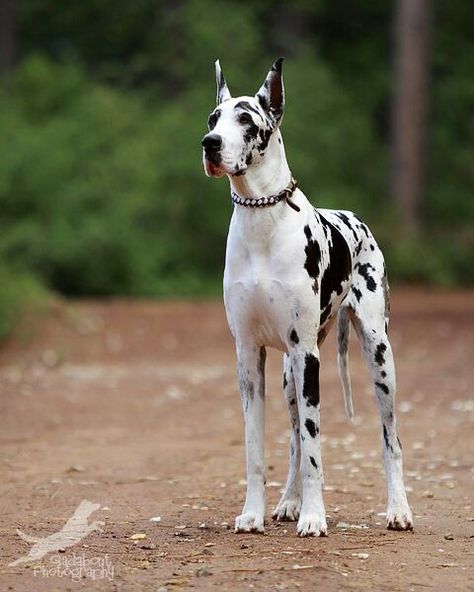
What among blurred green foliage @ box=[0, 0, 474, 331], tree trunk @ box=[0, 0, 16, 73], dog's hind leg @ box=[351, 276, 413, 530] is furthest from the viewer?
tree trunk @ box=[0, 0, 16, 73]

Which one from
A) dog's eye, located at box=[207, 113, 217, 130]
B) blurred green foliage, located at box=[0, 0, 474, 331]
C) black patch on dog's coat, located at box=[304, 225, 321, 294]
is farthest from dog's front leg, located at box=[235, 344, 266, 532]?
blurred green foliage, located at box=[0, 0, 474, 331]

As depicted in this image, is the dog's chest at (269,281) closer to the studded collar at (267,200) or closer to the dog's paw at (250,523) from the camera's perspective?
the studded collar at (267,200)

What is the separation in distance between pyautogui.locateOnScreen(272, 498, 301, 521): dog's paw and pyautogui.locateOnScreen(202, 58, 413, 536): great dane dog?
284mm

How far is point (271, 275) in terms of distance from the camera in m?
7.29

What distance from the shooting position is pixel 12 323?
17891mm

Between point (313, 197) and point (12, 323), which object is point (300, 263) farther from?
point (313, 197)

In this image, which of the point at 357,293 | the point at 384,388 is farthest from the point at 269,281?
the point at 384,388

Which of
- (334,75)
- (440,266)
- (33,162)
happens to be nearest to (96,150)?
(33,162)

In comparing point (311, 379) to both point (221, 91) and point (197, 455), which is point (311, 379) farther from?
point (197, 455)

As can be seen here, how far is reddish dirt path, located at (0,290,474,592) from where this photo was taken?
666 centimetres

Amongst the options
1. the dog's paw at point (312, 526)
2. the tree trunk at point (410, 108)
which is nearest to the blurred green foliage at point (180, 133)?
the tree trunk at point (410, 108)

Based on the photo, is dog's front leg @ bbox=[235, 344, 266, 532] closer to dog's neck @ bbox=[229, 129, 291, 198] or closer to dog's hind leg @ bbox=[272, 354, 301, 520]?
dog's hind leg @ bbox=[272, 354, 301, 520]

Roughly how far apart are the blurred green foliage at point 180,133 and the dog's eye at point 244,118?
13.3m

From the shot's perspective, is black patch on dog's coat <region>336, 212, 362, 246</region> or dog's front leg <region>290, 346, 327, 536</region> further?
black patch on dog's coat <region>336, 212, 362, 246</region>
